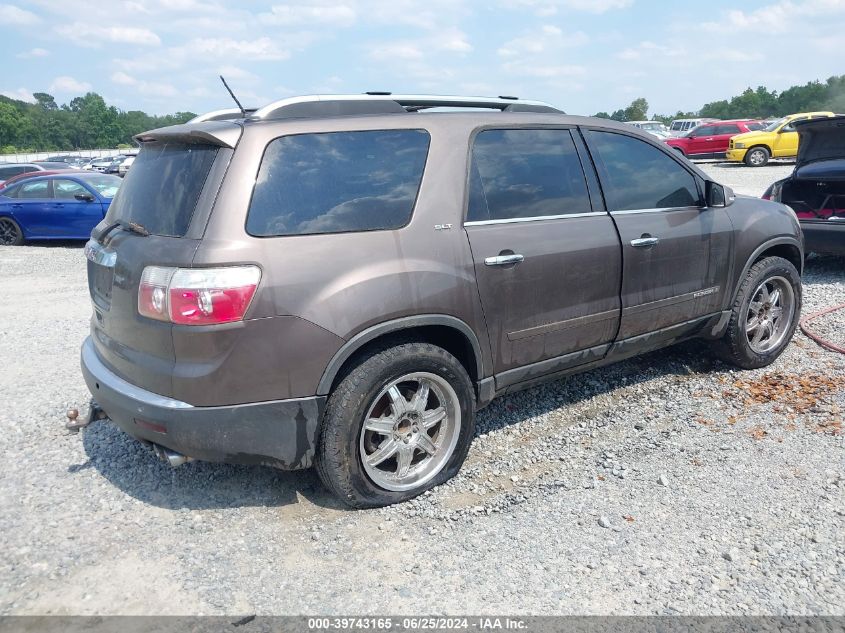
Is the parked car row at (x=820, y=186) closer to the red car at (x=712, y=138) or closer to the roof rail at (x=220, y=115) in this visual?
the roof rail at (x=220, y=115)

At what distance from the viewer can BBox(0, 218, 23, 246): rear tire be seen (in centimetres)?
1292

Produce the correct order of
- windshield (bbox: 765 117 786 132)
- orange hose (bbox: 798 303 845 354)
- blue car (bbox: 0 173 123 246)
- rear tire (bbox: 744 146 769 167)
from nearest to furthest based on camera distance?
orange hose (bbox: 798 303 845 354), blue car (bbox: 0 173 123 246), rear tire (bbox: 744 146 769 167), windshield (bbox: 765 117 786 132)

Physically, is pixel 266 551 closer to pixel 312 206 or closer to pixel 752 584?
pixel 312 206

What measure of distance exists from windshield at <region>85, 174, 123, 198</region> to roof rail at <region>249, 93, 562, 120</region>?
10.6m

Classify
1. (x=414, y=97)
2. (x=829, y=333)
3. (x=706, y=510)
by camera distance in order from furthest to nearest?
1. (x=829, y=333)
2. (x=414, y=97)
3. (x=706, y=510)

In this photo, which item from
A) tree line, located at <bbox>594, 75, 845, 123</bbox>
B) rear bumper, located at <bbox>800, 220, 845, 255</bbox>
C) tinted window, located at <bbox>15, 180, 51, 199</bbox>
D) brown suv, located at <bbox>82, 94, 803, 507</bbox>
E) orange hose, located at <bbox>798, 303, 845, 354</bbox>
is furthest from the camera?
tree line, located at <bbox>594, 75, 845, 123</bbox>

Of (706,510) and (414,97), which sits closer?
(706,510)

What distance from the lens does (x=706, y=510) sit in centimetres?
322

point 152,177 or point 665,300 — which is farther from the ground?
point 152,177

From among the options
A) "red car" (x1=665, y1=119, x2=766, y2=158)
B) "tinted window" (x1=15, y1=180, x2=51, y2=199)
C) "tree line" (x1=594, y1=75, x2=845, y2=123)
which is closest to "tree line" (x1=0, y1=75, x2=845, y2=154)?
"tree line" (x1=594, y1=75, x2=845, y2=123)

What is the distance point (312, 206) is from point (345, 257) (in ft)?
0.90

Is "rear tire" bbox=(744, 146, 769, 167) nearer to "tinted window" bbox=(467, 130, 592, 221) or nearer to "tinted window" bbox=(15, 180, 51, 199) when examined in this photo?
"tinted window" bbox=(15, 180, 51, 199)

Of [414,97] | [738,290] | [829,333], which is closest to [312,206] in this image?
[414,97]

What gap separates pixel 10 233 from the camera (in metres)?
13.0
